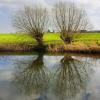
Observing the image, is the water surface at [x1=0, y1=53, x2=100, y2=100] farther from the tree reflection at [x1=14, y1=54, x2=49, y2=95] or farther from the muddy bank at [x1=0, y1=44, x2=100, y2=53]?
the muddy bank at [x1=0, y1=44, x2=100, y2=53]

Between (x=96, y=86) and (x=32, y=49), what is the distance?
23309 millimetres

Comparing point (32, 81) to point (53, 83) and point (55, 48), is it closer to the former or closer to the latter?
point (53, 83)

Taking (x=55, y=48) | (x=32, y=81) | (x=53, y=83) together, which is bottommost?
(x=55, y=48)

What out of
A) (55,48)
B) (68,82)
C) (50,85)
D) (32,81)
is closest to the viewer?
(50,85)

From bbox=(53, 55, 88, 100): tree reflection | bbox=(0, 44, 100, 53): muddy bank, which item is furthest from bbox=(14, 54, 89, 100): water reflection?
bbox=(0, 44, 100, 53): muddy bank

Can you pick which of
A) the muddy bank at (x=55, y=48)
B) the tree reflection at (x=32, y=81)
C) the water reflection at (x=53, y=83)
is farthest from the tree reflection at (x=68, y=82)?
the muddy bank at (x=55, y=48)

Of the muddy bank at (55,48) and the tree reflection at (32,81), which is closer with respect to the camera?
the tree reflection at (32,81)

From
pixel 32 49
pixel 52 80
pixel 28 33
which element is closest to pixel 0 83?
pixel 52 80

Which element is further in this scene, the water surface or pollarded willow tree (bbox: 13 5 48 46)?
pollarded willow tree (bbox: 13 5 48 46)

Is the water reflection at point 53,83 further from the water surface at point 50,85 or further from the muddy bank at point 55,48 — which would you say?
the muddy bank at point 55,48

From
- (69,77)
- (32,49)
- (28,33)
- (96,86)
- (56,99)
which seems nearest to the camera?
(56,99)

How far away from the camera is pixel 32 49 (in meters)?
38.2

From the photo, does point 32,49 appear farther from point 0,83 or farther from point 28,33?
point 0,83

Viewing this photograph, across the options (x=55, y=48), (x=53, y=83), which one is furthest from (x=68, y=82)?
(x=55, y=48)
